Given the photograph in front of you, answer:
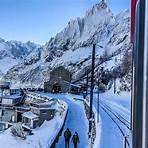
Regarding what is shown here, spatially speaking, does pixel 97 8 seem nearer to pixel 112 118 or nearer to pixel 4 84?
pixel 112 118

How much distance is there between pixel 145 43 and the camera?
1.61ft

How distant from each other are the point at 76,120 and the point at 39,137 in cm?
26

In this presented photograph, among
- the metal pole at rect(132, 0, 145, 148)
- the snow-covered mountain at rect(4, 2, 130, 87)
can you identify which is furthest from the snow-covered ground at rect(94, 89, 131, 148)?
the metal pole at rect(132, 0, 145, 148)

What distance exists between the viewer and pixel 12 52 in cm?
204

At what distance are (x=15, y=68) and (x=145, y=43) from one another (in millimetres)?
1639

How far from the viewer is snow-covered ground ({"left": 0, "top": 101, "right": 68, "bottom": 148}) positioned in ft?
5.88

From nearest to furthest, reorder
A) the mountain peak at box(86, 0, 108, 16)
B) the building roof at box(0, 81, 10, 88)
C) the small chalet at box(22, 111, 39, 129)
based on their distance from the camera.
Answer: the mountain peak at box(86, 0, 108, 16)
the small chalet at box(22, 111, 39, 129)
the building roof at box(0, 81, 10, 88)

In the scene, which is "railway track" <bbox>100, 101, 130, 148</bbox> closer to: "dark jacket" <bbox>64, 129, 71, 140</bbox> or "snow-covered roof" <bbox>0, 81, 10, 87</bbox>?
"dark jacket" <bbox>64, 129, 71, 140</bbox>

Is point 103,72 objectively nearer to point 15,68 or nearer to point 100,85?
point 100,85

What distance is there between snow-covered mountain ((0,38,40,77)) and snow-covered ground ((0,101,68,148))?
1.50 ft

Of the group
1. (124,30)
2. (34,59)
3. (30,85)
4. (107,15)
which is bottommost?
(30,85)

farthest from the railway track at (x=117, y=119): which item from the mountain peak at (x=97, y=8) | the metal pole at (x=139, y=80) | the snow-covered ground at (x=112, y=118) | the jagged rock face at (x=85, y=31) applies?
the metal pole at (x=139, y=80)

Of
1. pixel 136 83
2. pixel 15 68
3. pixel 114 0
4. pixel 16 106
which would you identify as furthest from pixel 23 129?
pixel 136 83

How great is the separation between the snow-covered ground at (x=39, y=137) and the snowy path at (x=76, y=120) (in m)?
0.06
